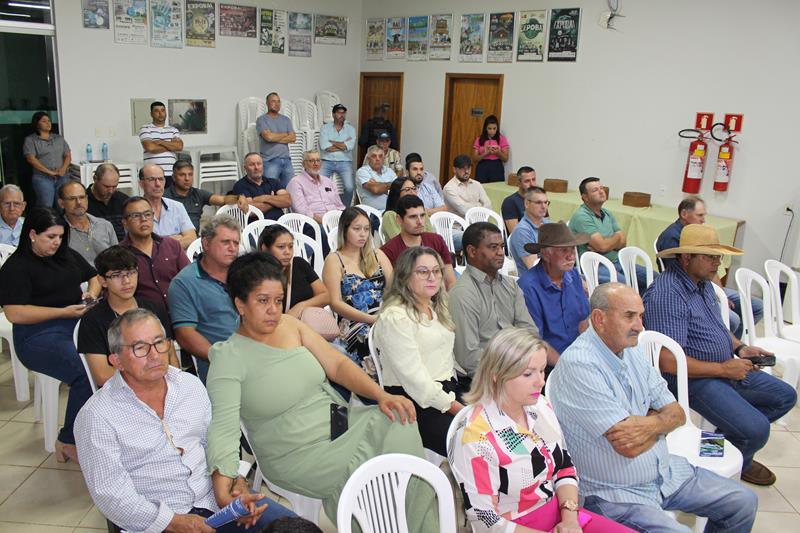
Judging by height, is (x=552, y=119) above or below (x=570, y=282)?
above

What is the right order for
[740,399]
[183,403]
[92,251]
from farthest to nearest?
[92,251] < [740,399] < [183,403]

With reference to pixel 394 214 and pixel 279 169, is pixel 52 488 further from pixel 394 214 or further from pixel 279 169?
pixel 279 169

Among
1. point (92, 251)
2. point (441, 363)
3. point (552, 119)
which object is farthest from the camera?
point (552, 119)

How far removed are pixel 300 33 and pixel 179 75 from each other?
1.96 meters

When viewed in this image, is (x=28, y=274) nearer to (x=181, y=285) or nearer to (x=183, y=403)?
(x=181, y=285)

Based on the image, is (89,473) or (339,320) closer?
(89,473)

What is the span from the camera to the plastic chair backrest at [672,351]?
2.87 metres

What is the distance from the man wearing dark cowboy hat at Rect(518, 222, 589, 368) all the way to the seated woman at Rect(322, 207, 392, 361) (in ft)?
Result: 2.57

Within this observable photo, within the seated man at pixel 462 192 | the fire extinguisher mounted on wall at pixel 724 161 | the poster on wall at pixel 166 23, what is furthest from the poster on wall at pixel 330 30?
the fire extinguisher mounted on wall at pixel 724 161

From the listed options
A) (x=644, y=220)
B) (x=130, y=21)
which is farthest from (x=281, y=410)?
(x=130, y=21)

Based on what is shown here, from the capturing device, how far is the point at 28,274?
10.4ft

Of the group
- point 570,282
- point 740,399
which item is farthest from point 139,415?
point 740,399

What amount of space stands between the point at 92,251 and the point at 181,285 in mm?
1314

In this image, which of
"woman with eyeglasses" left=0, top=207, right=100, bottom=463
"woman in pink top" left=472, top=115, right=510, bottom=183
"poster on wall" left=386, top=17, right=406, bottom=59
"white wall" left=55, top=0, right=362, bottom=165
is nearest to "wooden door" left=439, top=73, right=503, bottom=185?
"woman in pink top" left=472, top=115, right=510, bottom=183
